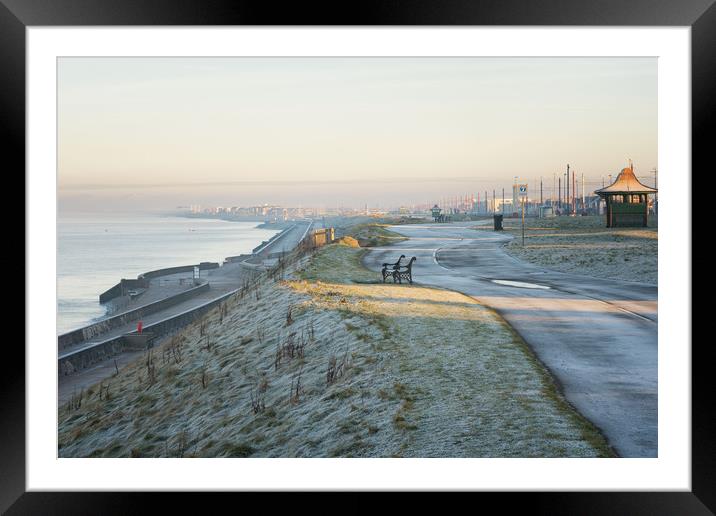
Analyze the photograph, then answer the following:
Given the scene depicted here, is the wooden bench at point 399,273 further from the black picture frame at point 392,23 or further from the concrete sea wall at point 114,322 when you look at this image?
the concrete sea wall at point 114,322

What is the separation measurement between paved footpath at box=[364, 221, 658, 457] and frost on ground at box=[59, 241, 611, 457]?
12.8 inches

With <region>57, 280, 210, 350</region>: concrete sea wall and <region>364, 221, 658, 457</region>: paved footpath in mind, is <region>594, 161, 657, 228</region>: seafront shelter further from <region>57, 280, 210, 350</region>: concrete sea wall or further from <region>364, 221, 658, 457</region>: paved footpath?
<region>57, 280, 210, 350</region>: concrete sea wall

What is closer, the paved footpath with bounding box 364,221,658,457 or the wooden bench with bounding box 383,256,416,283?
the paved footpath with bounding box 364,221,658,457

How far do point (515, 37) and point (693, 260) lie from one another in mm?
2755

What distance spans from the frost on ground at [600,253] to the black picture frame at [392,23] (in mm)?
13368

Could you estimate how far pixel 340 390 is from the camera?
9.02 m

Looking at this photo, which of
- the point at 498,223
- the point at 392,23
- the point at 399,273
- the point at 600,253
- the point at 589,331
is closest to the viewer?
the point at 392,23

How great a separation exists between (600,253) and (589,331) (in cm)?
1409

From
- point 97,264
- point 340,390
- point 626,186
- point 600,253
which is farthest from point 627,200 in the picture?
point 97,264

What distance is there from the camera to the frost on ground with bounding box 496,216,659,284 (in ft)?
65.6

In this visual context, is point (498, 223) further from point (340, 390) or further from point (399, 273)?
point (340, 390)

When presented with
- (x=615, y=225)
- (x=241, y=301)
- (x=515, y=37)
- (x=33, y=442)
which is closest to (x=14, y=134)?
(x=33, y=442)

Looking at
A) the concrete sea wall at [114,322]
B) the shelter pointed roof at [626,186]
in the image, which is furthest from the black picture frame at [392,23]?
the shelter pointed roof at [626,186]

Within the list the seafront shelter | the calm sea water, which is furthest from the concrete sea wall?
the seafront shelter
